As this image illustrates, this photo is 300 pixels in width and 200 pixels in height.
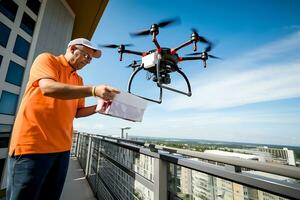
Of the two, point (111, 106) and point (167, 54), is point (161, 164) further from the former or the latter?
point (167, 54)

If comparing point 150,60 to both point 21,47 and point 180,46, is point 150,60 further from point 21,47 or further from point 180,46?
point 21,47

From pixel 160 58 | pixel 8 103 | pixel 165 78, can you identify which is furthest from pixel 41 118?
pixel 165 78

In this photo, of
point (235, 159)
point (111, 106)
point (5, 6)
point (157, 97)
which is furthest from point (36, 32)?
point (235, 159)

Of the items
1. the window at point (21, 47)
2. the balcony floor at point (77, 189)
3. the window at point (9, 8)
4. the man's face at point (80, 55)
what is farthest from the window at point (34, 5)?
the balcony floor at point (77, 189)

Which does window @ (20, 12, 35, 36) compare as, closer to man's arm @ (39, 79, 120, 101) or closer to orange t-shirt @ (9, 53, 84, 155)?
orange t-shirt @ (9, 53, 84, 155)

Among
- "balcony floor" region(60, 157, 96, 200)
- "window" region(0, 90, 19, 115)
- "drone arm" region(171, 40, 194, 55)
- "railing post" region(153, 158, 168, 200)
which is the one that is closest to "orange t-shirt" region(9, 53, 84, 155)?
"railing post" region(153, 158, 168, 200)

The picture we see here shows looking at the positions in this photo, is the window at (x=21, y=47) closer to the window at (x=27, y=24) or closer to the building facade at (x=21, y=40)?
the building facade at (x=21, y=40)
